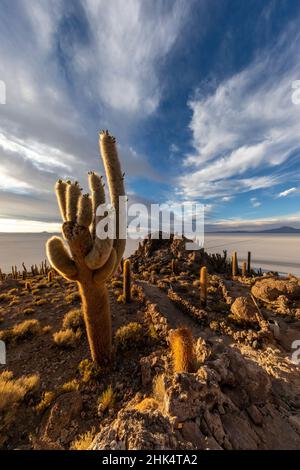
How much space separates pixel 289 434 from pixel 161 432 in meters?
2.23

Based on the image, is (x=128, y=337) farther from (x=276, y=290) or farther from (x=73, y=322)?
(x=276, y=290)

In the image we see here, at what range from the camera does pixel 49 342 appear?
24.4 ft

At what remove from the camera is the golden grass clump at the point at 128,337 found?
6.87m

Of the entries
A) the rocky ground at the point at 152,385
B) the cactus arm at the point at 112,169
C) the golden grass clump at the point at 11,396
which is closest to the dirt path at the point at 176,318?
the rocky ground at the point at 152,385

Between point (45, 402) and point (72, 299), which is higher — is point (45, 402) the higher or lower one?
the higher one

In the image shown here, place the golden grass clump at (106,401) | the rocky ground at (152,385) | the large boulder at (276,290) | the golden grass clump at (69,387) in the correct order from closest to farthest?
the rocky ground at (152,385) → the golden grass clump at (106,401) → the golden grass clump at (69,387) → the large boulder at (276,290)

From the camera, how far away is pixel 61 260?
17.6ft

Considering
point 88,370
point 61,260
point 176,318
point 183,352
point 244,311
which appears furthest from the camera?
point 176,318

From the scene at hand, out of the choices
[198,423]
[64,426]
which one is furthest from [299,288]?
[64,426]

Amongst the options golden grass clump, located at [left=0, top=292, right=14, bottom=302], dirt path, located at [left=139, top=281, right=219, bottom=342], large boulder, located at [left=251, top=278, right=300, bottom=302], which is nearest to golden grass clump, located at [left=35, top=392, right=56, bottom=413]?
dirt path, located at [left=139, top=281, right=219, bottom=342]

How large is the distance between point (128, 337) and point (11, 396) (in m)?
3.56

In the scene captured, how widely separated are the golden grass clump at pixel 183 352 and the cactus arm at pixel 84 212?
142 inches

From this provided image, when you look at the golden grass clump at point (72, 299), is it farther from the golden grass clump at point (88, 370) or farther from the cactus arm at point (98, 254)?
the cactus arm at point (98, 254)

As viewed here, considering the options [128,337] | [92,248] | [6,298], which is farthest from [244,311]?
[6,298]
